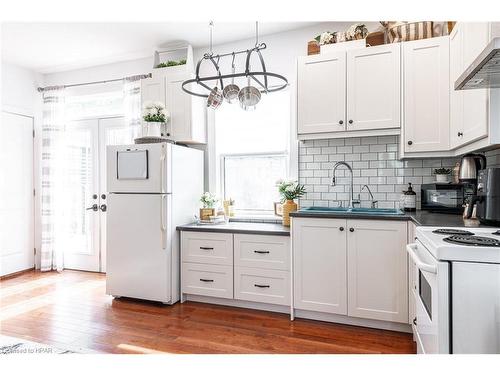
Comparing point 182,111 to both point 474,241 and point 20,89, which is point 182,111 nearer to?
point 20,89

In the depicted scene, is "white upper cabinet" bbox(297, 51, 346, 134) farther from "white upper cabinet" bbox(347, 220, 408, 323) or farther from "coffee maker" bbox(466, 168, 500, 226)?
"coffee maker" bbox(466, 168, 500, 226)

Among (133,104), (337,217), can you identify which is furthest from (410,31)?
(133,104)

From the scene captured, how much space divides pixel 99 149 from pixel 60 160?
60cm

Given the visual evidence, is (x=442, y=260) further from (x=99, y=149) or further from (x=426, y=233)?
(x=99, y=149)

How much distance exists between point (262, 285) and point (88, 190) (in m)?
2.94

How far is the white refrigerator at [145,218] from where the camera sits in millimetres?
3191

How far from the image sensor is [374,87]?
285cm

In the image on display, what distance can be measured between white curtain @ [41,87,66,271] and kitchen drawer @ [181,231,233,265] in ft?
7.83

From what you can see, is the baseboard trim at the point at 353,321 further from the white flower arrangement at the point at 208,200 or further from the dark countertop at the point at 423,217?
the white flower arrangement at the point at 208,200

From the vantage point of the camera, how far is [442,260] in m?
1.39

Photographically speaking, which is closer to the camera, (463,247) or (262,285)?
(463,247)

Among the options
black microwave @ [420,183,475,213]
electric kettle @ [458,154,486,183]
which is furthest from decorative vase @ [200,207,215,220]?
electric kettle @ [458,154,486,183]

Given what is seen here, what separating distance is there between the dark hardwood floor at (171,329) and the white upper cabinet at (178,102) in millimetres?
1804

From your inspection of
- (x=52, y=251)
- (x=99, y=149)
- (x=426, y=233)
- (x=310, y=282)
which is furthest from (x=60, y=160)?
(x=426, y=233)
